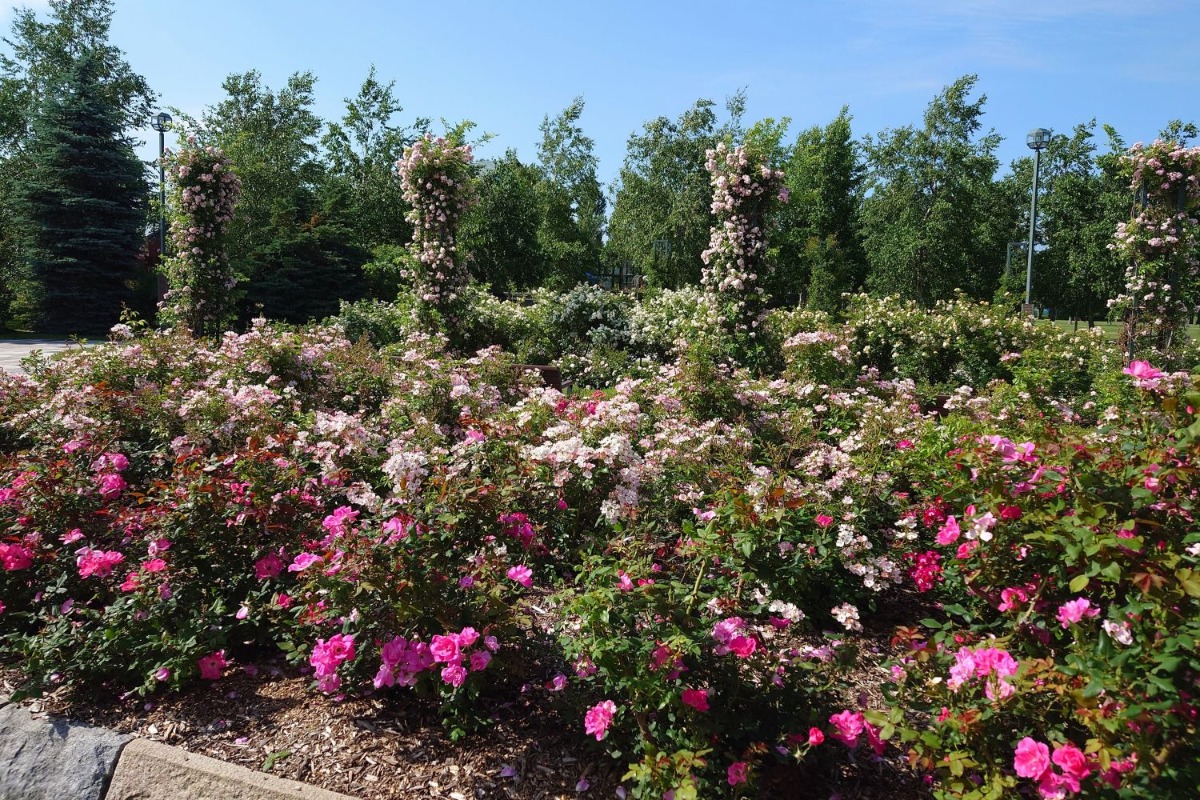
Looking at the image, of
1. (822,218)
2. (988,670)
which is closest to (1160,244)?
(988,670)

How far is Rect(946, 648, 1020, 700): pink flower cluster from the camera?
175cm

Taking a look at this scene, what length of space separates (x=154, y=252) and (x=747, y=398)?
26378 mm

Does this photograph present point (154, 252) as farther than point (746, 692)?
Yes

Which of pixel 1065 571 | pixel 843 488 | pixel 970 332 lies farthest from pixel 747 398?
pixel 970 332

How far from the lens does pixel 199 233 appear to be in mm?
9711

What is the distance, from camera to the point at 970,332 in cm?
855

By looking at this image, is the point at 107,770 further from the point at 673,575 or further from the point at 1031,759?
the point at 1031,759

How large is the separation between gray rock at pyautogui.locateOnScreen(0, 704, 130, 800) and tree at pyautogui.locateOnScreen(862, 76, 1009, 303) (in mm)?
26937

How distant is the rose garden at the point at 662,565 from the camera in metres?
1.79

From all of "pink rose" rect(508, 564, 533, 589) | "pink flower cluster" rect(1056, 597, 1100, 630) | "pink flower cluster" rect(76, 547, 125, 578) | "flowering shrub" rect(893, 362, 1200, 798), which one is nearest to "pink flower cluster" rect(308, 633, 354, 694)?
"pink rose" rect(508, 564, 533, 589)

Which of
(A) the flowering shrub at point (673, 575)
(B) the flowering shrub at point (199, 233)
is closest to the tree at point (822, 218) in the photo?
(B) the flowering shrub at point (199, 233)

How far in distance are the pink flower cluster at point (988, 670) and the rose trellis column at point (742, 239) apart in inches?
253

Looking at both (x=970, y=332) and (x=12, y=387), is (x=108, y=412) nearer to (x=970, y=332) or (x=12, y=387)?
(x=12, y=387)

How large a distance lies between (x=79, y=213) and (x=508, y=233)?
1296 cm
